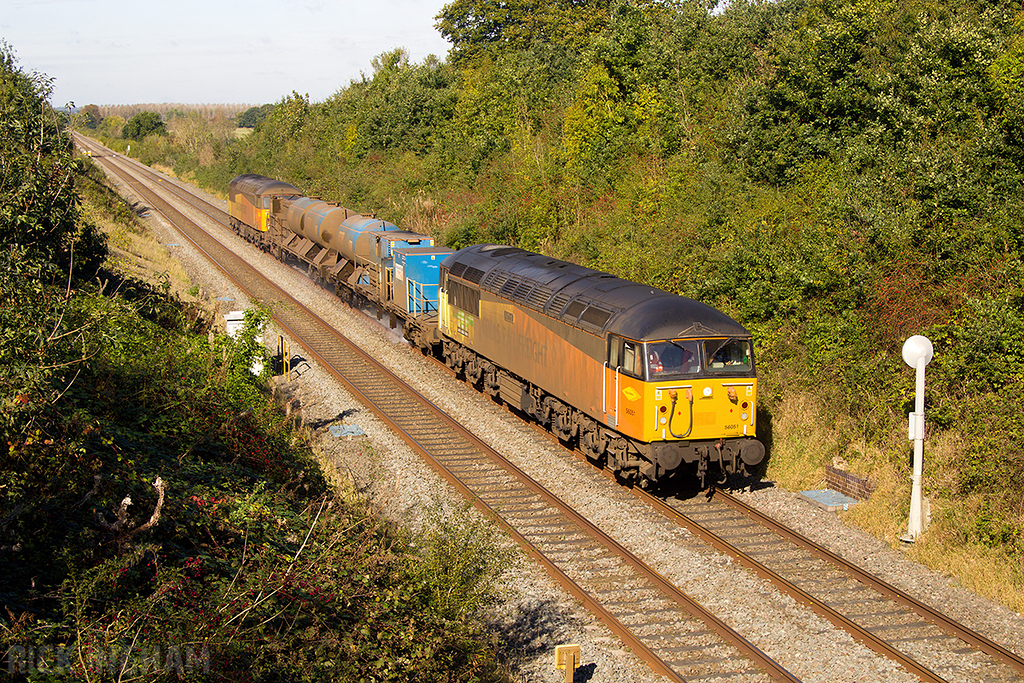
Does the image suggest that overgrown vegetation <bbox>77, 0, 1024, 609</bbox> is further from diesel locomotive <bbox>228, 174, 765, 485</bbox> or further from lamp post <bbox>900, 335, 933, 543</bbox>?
diesel locomotive <bbox>228, 174, 765, 485</bbox>

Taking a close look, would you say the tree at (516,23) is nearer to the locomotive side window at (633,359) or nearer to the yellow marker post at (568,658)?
the locomotive side window at (633,359)

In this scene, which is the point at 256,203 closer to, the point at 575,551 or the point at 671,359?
the point at 671,359

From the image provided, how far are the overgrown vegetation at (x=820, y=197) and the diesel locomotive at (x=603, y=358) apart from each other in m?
Result: 2.82

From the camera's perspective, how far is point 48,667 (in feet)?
20.5

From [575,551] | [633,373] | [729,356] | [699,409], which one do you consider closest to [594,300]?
[633,373]

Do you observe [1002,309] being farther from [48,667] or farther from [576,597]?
[48,667]

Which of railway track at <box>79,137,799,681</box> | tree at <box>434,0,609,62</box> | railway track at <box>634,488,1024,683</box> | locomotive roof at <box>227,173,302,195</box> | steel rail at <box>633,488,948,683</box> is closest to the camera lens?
steel rail at <box>633,488,948,683</box>

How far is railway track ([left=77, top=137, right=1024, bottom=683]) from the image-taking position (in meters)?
9.45

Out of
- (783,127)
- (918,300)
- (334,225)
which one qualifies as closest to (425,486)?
(918,300)

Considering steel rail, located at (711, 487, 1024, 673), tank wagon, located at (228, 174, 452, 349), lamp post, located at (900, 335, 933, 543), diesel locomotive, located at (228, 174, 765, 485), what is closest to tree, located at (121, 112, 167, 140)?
tank wagon, located at (228, 174, 452, 349)

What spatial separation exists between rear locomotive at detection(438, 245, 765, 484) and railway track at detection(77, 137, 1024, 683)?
3.71ft

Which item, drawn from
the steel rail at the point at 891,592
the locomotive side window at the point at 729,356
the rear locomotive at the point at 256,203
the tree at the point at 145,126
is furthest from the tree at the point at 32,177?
the tree at the point at 145,126

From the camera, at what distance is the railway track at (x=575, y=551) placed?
9602 millimetres

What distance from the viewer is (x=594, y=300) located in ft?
49.8
